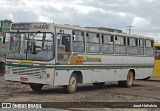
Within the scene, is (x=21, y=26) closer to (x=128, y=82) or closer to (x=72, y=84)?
(x=72, y=84)

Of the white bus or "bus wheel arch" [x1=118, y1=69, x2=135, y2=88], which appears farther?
"bus wheel arch" [x1=118, y1=69, x2=135, y2=88]

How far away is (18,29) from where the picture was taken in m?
17.2

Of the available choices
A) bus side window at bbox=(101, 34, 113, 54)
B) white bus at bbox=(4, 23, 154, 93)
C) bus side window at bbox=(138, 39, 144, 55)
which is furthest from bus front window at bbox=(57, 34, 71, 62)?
bus side window at bbox=(138, 39, 144, 55)

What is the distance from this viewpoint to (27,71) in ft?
54.1

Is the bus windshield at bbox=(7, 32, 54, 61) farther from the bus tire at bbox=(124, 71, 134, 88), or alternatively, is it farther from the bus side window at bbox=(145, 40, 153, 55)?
the bus side window at bbox=(145, 40, 153, 55)

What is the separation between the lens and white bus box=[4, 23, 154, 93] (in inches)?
642

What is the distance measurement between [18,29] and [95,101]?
4.88 meters

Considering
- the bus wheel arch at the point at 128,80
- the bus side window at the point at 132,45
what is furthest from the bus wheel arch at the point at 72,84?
the bus side window at the point at 132,45

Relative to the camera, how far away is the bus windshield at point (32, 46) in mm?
16328

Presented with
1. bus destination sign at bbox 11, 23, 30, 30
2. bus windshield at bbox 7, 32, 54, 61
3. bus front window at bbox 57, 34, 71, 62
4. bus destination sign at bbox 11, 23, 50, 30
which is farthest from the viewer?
bus destination sign at bbox 11, 23, 30, 30

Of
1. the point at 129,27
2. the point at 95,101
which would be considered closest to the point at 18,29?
the point at 95,101

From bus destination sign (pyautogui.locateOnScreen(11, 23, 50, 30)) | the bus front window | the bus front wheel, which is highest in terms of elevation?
bus destination sign (pyautogui.locateOnScreen(11, 23, 50, 30))

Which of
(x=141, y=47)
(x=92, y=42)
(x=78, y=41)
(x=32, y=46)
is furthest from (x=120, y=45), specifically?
(x=32, y=46)

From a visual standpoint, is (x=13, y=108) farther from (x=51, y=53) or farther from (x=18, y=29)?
(x=18, y=29)
